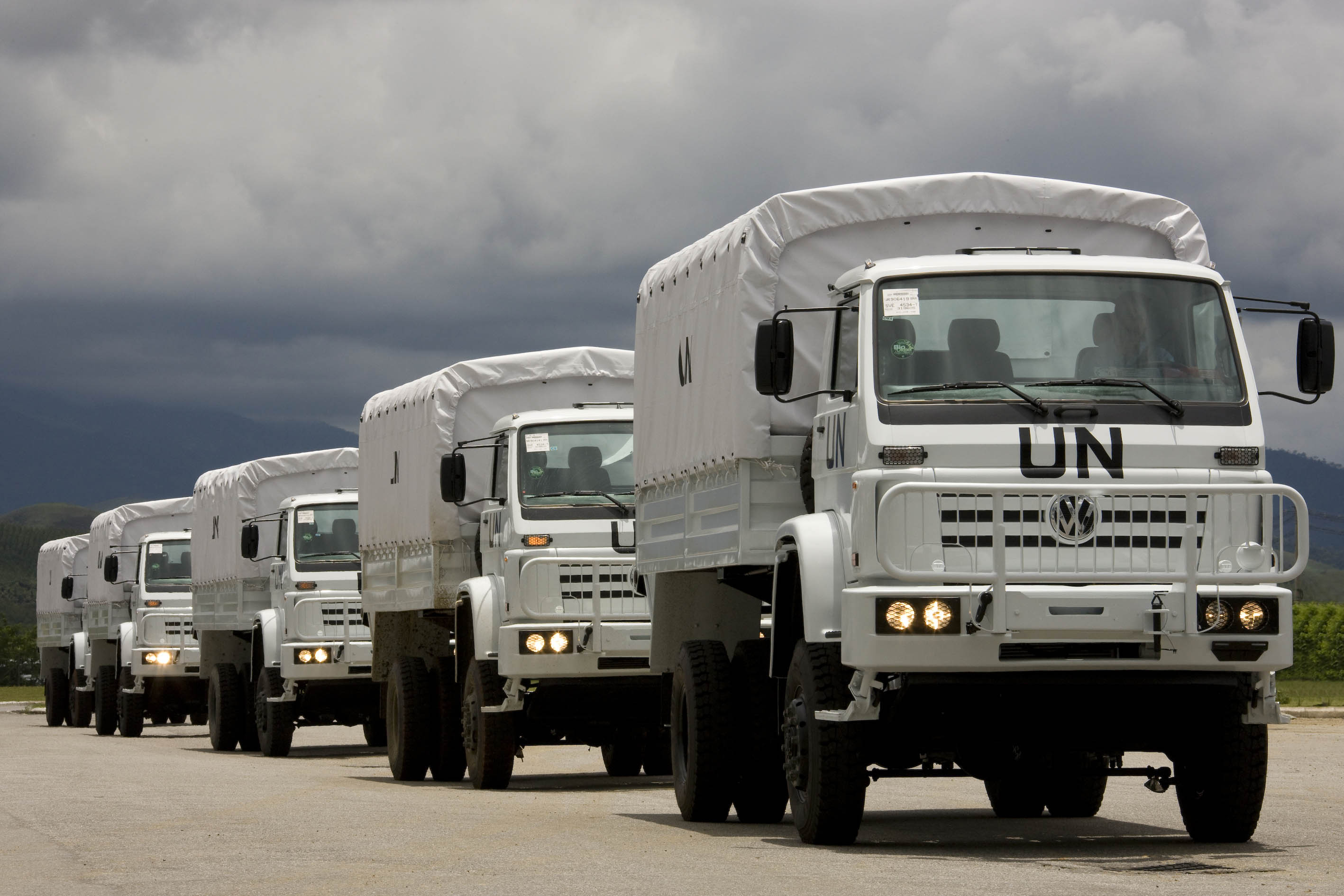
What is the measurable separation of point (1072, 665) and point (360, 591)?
13.9 meters

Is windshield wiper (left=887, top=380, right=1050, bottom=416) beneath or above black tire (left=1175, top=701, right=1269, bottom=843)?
above

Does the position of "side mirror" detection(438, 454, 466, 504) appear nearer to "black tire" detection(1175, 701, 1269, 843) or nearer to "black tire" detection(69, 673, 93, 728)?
"black tire" detection(1175, 701, 1269, 843)

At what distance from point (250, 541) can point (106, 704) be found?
10.7m

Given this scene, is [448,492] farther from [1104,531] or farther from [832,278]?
[1104,531]

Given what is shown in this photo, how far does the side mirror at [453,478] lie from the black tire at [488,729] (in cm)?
137

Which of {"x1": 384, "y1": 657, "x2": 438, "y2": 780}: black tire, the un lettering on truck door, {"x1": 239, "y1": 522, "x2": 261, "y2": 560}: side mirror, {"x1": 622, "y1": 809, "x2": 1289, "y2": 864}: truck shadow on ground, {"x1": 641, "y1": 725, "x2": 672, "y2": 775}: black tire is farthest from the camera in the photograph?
{"x1": 239, "y1": 522, "x2": 261, "y2": 560}: side mirror

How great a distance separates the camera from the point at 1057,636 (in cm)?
1030

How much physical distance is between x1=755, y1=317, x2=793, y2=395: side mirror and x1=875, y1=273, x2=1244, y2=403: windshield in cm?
48

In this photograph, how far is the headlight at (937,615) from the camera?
10297 mm

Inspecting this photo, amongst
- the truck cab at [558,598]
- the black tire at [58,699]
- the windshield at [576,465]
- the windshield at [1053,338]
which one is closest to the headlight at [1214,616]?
the windshield at [1053,338]

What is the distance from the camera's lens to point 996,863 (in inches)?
432

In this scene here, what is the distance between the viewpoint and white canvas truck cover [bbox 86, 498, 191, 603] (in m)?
37.0

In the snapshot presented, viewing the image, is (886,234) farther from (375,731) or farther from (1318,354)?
(375,731)

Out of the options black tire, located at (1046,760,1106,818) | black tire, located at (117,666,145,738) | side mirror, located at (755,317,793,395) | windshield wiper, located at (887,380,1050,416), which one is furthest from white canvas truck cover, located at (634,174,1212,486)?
black tire, located at (117,666,145,738)
